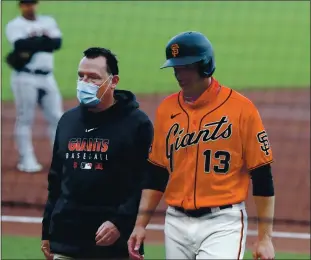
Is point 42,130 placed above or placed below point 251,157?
below

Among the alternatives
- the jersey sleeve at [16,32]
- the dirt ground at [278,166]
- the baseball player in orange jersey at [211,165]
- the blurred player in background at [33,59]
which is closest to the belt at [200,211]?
the baseball player in orange jersey at [211,165]

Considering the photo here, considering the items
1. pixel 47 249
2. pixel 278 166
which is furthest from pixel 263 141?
Result: pixel 278 166

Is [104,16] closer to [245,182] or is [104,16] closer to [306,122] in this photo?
[306,122]

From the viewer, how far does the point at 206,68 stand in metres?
3.52

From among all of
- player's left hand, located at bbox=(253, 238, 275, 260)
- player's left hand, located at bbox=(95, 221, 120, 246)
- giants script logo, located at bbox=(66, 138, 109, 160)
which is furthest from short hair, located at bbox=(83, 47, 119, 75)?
player's left hand, located at bbox=(253, 238, 275, 260)

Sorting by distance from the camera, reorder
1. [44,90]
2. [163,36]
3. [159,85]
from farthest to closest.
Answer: [163,36]
[159,85]
[44,90]

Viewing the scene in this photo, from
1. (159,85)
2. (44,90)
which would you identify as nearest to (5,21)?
(159,85)

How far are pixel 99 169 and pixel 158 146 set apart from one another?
296 mm

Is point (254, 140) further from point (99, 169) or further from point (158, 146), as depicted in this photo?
point (99, 169)

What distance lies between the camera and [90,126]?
3828 mm

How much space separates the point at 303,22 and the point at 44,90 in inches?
451

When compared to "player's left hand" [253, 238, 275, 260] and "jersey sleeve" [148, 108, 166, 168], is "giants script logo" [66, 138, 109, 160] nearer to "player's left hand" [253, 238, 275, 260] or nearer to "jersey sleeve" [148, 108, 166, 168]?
"jersey sleeve" [148, 108, 166, 168]

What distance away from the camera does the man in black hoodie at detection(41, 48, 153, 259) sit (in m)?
3.74

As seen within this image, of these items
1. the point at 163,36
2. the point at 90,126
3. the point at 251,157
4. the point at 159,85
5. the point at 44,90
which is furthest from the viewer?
the point at 163,36
